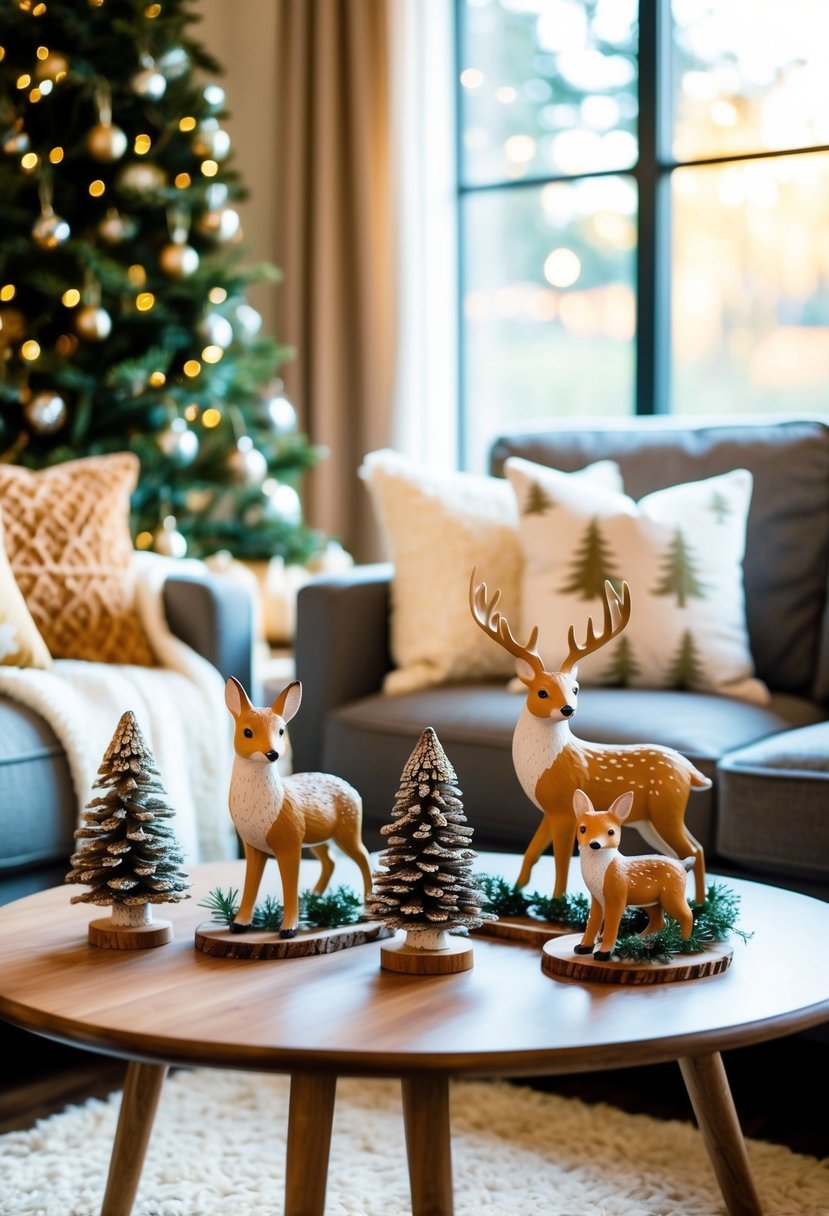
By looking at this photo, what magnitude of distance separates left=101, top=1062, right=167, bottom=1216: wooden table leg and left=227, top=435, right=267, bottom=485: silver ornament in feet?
7.10

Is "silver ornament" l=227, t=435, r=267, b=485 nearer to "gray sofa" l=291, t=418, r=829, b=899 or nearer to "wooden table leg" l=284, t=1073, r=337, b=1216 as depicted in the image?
"gray sofa" l=291, t=418, r=829, b=899

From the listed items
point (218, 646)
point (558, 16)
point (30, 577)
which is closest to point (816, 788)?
point (218, 646)

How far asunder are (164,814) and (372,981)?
1.04ft

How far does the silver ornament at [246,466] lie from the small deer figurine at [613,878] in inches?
92.2

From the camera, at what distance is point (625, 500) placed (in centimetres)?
260

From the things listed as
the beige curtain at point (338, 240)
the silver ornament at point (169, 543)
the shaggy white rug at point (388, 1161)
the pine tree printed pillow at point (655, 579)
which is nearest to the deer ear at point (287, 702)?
the shaggy white rug at point (388, 1161)

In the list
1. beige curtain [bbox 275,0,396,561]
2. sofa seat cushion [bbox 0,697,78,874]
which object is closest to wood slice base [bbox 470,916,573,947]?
sofa seat cushion [bbox 0,697,78,874]

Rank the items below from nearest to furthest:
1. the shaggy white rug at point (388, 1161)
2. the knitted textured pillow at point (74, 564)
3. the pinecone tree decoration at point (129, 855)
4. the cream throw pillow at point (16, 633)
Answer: the pinecone tree decoration at point (129, 855)
the shaggy white rug at point (388, 1161)
the cream throw pillow at point (16, 633)
the knitted textured pillow at point (74, 564)

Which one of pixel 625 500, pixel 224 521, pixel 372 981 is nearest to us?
pixel 372 981

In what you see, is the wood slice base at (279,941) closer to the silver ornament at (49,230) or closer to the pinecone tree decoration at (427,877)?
the pinecone tree decoration at (427,877)

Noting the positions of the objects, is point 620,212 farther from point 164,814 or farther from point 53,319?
point 164,814

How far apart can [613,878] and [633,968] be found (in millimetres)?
84

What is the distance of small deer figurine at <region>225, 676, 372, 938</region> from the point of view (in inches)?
54.6

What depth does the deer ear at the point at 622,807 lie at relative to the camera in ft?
4.34
